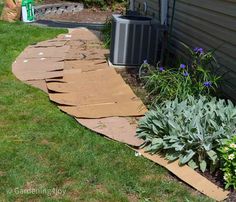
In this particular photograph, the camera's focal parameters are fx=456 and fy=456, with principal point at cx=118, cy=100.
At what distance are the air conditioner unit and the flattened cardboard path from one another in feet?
1.10

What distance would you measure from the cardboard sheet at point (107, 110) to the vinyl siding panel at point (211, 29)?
3.52 feet

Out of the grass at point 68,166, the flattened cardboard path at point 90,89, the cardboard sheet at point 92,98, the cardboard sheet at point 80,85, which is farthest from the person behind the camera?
the cardboard sheet at point 80,85

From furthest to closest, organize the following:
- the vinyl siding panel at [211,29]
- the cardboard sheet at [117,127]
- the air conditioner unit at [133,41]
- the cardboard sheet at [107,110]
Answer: the air conditioner unit at [133,41] → the vinyl siding panel at [211,29] → the cardboard sheet at [107,110] → the cardboard sheet at [117,127]

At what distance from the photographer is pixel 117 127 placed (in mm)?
4805

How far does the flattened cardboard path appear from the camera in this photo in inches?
166

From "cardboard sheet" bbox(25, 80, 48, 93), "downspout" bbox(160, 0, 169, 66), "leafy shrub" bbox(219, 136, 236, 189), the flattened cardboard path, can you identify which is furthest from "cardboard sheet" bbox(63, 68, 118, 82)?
"leafy shrub" bbox(219, 136, 236, 189)

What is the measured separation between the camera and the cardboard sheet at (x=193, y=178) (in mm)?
3547

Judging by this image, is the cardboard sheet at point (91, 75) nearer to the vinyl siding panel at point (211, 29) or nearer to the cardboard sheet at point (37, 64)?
the cardboard sheet at point (37, 64)

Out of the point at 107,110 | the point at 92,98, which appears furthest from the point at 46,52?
the point at 107,110

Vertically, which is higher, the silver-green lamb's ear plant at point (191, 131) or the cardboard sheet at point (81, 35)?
the silver-green lamb's ear plant at point (191, 131)

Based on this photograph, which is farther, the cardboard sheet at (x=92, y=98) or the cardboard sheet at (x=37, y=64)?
the cardboard sheet at (x=37, y=64)

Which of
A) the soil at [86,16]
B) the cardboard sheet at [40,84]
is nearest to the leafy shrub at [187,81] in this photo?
the cardboard sheet at [40,84]

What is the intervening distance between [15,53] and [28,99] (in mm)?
2832

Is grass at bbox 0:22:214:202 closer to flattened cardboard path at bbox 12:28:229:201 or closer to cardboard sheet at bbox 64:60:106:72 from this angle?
flattened cardboard path at bbox 12:28:229:201
